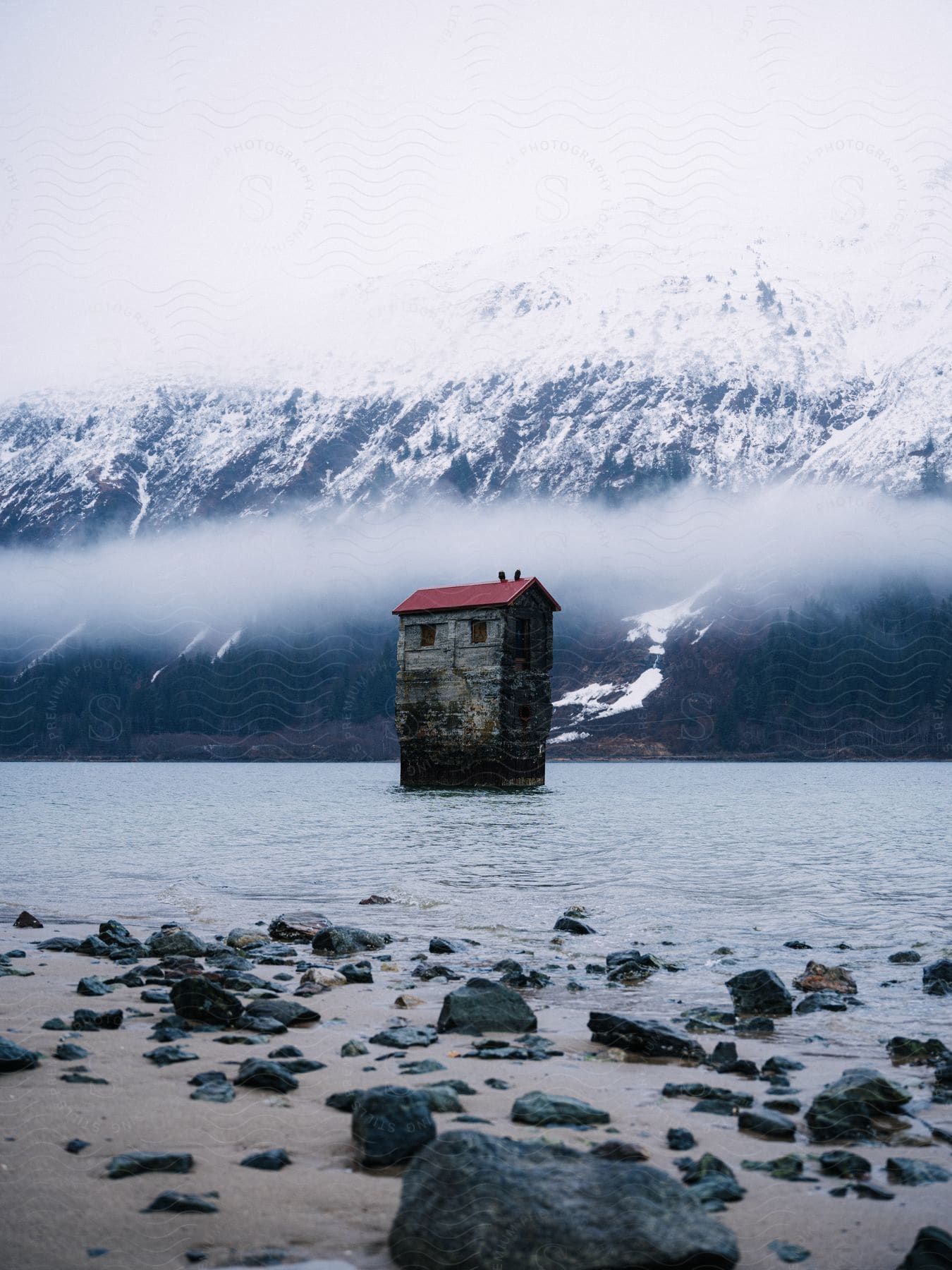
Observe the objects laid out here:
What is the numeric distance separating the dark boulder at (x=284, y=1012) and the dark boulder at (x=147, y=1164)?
311 cm

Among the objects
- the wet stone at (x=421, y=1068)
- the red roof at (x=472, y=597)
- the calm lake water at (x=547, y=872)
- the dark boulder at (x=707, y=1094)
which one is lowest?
the calm lake water at (x=547, y=872)

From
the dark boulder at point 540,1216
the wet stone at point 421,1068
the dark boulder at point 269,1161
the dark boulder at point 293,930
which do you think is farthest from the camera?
the dark boulder at point 293,930

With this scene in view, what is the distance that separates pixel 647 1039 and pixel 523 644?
148 feet

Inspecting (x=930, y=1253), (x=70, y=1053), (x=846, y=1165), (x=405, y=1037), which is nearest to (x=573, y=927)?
(x=405, y=1037)

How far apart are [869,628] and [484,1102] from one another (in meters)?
169

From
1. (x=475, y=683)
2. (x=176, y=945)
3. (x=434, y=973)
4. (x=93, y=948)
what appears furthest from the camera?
(x=475, y=683)

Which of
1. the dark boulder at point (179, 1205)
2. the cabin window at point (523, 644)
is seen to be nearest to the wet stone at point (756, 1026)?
the dark boulder at point (179, 1205)

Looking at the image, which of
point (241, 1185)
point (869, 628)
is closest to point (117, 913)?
point (241, 1185)

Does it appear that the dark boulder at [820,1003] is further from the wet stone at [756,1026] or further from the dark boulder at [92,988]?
the dark boulder at [92,988]

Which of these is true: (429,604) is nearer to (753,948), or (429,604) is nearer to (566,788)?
(566,788)

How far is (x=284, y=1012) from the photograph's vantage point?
7.85 metres

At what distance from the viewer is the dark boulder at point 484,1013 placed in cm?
762

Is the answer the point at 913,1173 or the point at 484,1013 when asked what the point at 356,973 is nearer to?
the point at 484,1013

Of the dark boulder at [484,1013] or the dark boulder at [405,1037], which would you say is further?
the dark boulder at [484,1013]
